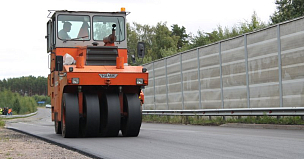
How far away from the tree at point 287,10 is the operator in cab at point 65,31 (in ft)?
102

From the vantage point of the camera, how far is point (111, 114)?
44.0 feet

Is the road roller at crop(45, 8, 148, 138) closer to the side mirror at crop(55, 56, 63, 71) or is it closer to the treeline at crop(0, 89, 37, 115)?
the side mirror at crop(55, 56, 63, 71)

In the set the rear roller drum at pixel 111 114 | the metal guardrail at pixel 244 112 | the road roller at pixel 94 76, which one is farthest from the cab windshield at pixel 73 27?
the metal guardrail at pixel 244 112

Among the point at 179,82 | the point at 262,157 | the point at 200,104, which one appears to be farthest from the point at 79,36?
the point at 179,82

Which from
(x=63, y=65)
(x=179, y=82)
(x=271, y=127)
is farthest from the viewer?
(x=179, y=82)

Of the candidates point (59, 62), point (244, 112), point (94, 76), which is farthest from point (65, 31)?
point (244, 112)

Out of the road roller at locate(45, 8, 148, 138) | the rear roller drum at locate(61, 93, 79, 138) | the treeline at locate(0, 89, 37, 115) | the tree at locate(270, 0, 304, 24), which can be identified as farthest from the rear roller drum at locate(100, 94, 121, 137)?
the treeline at locate(0, 89, 37, 115)

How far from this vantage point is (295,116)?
55.1ft

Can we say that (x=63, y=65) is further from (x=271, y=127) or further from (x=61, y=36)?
(x=271, y=127)

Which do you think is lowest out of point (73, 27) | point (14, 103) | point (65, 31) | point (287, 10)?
point (14, 103)

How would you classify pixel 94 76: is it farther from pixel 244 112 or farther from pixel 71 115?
pixel 244 112

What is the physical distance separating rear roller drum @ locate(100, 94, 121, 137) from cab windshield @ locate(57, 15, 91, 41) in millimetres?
2328

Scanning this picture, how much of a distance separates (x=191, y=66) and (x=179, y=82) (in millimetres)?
1841

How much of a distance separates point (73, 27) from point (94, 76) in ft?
8.46
